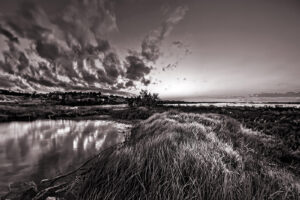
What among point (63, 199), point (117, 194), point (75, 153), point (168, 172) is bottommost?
point (75, 153)

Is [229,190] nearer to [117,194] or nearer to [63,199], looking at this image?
[117,194]

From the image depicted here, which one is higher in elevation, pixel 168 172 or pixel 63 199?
pixel 168 172

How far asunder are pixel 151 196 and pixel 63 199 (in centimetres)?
197

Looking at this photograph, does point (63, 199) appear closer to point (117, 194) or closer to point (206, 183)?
point (117, 194)

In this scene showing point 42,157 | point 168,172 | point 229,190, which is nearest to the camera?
point 229,190

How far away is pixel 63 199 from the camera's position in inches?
118

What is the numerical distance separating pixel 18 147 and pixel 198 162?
38.6 ft

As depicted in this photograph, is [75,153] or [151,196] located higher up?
[151,196]

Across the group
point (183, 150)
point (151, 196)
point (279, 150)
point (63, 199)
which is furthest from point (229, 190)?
point (279, 150)

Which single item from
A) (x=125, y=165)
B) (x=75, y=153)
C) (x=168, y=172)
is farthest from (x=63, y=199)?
(x=75, y=153)

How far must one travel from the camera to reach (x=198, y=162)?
2.94m

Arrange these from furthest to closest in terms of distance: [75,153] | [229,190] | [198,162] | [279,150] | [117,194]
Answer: [75,153]
[279,150]
[198,162]
[117,194]
[229,190]

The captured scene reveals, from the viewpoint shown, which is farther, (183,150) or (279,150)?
(279,150)

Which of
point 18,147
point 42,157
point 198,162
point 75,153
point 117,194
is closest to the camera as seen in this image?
point 117,194
